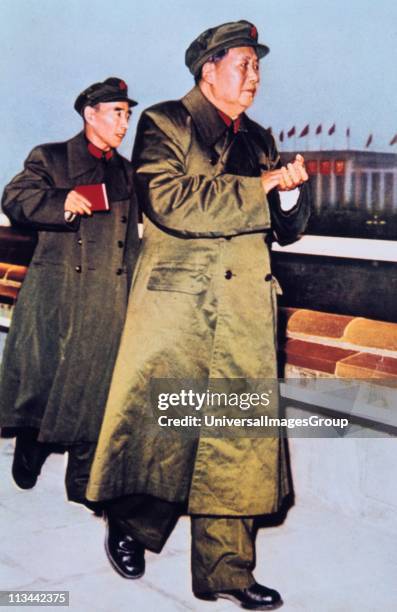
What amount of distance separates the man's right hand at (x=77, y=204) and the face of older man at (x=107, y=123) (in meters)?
0.28

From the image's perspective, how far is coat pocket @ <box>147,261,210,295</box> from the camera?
9.04 feet

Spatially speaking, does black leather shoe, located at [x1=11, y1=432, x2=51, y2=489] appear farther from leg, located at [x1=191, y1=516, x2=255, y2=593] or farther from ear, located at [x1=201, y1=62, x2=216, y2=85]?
ear, located at [x1=201, y1=62, x2=216, y2=85]

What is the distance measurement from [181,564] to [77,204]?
1369 millimetres

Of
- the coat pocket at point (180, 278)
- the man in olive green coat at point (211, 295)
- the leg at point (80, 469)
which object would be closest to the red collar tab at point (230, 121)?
the man in olive green coat at point (211, 295)

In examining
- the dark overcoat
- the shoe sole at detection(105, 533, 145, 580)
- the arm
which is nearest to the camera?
the arm

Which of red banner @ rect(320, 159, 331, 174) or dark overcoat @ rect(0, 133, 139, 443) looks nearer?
red banner @ rect(320, 159, 331, 174)

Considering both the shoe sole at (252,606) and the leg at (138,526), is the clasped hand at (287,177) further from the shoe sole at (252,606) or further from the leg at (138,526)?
the shoe sole at (252,606)

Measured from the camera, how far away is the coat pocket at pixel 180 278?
9.04 feet

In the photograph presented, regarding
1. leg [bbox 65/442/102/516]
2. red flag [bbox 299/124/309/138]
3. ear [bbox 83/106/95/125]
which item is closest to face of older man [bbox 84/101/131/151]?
ear [bbox 83/106/95/125]

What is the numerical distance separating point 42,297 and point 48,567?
110cm

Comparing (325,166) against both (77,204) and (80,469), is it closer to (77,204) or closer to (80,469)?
(77,204)

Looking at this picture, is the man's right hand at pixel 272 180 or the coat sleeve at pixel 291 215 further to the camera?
the coat sleeve at pixel 291 215

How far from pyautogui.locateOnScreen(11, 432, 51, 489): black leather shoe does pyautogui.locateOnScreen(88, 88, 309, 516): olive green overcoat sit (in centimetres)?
91

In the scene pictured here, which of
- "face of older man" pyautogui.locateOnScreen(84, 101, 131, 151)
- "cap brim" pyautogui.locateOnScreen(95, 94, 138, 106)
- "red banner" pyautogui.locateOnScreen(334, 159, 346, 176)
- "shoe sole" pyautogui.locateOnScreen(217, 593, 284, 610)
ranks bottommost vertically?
"shoe sole" pyautogui.locateOnScreen(217, 593, 284, 610)
